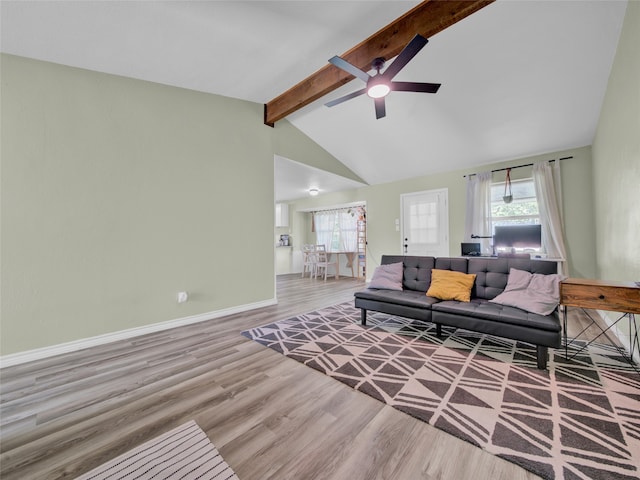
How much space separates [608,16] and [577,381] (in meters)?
3.10

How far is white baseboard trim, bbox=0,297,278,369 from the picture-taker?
2355 millimetres

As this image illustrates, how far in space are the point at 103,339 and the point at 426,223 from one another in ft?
18.7

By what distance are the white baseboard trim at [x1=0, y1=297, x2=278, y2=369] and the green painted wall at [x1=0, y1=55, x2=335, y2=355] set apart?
5cm

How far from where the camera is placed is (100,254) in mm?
2781

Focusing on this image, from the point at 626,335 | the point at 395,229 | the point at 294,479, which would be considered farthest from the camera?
the point at 395,229

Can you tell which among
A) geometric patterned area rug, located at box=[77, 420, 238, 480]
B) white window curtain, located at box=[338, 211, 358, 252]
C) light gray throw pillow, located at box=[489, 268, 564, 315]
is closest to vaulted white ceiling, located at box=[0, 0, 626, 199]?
light gray throw pillow, located at box=[489, 268, 564, 315]

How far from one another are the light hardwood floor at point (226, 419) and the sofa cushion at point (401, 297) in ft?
4.10

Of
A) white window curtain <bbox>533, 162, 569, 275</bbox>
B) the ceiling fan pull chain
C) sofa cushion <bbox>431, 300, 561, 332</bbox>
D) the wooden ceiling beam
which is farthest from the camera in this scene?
the ceiling fan pull chain

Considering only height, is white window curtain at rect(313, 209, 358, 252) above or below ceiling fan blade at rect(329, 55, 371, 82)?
below

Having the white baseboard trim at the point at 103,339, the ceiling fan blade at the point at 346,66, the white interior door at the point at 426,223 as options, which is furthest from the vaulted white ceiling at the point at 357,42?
the white baseboard trim at the point at 103,339

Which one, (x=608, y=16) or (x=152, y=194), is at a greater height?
(x=608, y=16)

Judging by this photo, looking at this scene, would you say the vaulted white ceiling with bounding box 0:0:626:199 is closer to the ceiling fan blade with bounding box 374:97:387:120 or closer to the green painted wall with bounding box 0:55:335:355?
the green painted wall with bounding box 0:55:335:355

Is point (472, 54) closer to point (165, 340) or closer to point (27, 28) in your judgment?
point (27, 28)

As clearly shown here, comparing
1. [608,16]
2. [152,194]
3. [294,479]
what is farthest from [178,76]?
[608,16]
